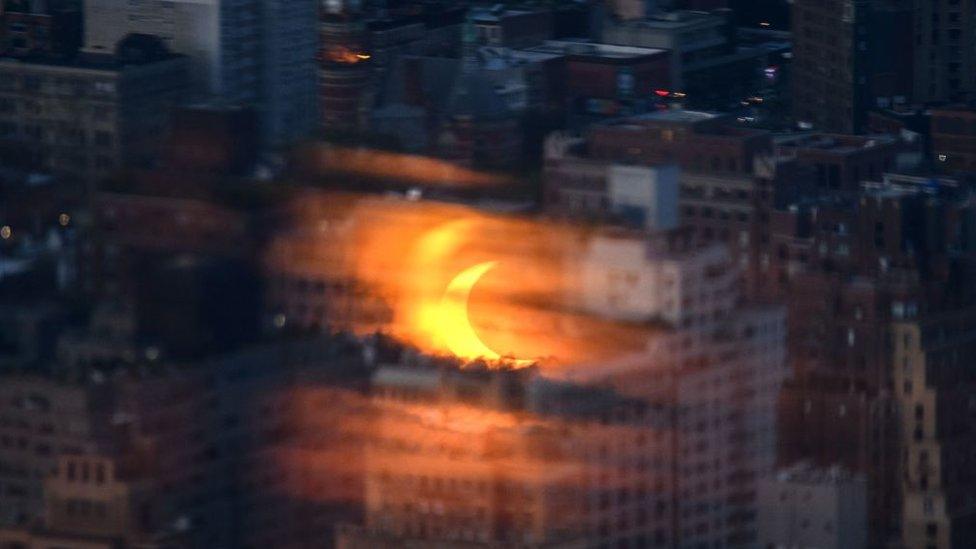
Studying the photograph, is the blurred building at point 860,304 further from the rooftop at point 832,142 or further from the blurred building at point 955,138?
the blurred building at point 955,138

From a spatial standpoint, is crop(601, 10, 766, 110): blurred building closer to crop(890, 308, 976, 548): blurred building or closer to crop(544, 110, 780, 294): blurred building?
crop(544, 110, 780, 294): blurred building

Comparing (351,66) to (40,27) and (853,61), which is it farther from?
(853,61)

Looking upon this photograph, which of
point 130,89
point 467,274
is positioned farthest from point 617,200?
point 130,89

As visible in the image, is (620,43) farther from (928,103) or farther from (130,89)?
(130,89)

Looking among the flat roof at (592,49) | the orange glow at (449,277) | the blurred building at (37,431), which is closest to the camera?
the blurred building at (37,431)

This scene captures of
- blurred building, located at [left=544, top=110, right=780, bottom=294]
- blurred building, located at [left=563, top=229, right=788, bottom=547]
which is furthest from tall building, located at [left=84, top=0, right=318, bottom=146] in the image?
blurred building, located at [left=563, top=229, right=788, bottom=547]

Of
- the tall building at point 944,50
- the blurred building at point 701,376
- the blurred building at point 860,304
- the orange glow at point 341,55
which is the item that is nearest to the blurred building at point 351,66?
the orange glow at point 341,55
